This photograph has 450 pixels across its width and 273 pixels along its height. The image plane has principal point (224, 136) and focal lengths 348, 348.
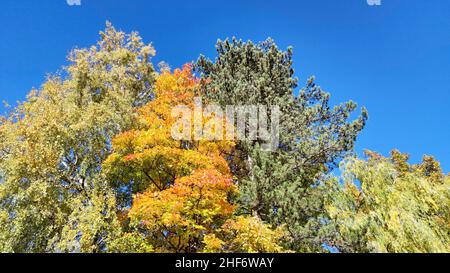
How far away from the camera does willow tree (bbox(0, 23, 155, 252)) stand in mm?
12305

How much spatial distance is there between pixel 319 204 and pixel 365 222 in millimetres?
2420

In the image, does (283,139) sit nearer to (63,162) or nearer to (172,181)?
(172,181)

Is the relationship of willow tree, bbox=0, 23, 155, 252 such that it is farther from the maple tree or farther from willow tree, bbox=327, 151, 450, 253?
willow tree, bbox=327, 151, 450, 253

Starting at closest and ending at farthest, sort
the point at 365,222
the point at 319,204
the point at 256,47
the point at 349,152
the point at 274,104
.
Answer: the point at 365,222 < the point at 319,204 < the point at 349,152 < the point at 274,104 < the point at 256,47

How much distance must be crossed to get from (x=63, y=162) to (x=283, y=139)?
960 cm

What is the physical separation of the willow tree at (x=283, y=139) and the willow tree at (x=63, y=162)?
5144 millimetres

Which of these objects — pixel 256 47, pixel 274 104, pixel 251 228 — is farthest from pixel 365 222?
pixel 256 47

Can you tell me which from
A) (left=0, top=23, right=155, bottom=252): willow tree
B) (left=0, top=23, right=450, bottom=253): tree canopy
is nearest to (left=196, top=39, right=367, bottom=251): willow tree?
(left=0, top=23, right=450, bottom=253): tree canopy

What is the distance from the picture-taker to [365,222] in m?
9.77

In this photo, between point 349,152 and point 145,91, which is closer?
point 349,152

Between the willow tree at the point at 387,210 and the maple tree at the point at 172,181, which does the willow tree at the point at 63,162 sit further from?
the willow tree at the point at 387,210

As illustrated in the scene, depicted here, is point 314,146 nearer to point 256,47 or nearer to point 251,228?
point 251,228

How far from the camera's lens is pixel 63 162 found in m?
15.1

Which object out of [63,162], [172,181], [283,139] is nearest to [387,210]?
[283,139]
